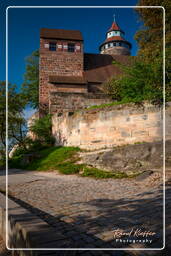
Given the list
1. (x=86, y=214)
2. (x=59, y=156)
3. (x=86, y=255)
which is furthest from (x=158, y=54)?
(x=86, y=255)

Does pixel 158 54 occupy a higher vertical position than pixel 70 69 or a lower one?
lower

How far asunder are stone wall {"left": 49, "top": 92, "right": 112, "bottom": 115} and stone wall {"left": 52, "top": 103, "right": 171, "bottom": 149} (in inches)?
189

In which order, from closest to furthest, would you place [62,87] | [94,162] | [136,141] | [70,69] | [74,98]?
[94,162] → [136,141] → [74,98] → [62,87] → [70,69]

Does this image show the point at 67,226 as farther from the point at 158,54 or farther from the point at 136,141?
the point at 158,54

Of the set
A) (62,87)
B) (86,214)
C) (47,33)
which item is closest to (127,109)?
(86,214)

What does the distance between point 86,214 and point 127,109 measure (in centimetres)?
886

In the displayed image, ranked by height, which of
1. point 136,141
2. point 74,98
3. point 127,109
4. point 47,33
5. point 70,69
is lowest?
point 136,141

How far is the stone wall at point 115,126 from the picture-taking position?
10805 millimetres

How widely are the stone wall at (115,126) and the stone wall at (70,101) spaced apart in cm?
480

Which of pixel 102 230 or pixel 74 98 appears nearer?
pixel 102 230

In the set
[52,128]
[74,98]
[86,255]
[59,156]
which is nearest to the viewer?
[86,255]

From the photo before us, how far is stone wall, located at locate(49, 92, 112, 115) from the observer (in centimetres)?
2011

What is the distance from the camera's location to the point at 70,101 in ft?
66.6

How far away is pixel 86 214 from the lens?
366cm
